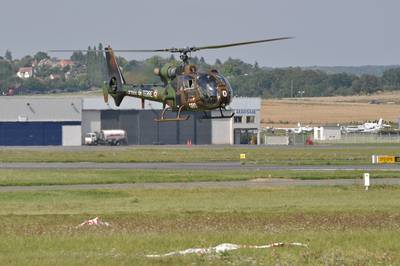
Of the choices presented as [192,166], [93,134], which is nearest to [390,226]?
[192,166]

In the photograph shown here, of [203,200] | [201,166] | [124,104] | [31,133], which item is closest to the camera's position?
[203,200]

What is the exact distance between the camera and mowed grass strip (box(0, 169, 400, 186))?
2166 inches

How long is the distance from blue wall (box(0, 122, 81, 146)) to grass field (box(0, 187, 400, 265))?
84.3 meters

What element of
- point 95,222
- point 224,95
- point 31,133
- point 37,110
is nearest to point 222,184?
point 224,95

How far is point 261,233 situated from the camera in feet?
92.0

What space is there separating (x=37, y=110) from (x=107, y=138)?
9427 millimetres

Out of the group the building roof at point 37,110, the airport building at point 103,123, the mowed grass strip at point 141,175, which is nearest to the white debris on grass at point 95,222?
the mowed grass strip at point 141,175

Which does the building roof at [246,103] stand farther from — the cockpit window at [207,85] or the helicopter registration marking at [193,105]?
the cockpit window at [207,85]

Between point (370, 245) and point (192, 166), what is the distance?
4571 cm

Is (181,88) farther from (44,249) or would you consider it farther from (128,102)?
(128,102)

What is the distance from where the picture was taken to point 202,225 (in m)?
30.9

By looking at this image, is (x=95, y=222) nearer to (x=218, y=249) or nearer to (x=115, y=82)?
(x=218, y=249)

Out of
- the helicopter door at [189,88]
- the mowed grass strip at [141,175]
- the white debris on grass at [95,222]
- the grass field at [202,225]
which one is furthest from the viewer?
the helicopter door at [189,88]

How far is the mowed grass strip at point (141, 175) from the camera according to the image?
5501cm
